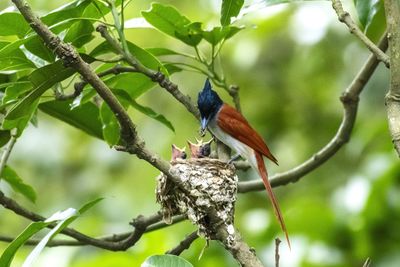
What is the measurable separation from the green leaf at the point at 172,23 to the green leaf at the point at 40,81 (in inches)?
19.6

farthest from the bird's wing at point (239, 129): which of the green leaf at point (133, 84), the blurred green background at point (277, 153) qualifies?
the green leaf at point (133, 84)

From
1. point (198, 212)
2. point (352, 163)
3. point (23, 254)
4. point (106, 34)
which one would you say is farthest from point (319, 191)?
point (106, 34)

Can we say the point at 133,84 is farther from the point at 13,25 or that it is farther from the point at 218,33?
the point at 13,25

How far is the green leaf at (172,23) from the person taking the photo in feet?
9.50

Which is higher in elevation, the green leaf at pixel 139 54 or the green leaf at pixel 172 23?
the green leaf at pixel 172 23

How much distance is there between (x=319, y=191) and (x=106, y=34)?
3215 mm

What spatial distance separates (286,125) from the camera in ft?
19.2

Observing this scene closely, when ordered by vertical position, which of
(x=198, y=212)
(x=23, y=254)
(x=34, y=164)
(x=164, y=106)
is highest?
(x=164, y=106)

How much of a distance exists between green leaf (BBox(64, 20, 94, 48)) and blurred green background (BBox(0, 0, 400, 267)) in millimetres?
1733

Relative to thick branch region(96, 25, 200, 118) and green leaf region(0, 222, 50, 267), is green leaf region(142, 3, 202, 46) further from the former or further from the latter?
green leaf region(0, 222, 50, 267)

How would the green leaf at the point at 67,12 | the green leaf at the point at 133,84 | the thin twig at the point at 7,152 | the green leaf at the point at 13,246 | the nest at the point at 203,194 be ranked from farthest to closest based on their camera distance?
the green leaf at the point at 133,84, the thin twig at the point at 7,152, the nest at the point at 203,194, the green leaf at the point at 67,12, the green leaf at the point at 13,246

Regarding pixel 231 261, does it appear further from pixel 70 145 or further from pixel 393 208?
pixel 70 145

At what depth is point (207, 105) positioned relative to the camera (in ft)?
12.0

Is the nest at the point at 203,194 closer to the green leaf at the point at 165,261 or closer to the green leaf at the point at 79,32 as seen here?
the green leaf at the point at 165,261
